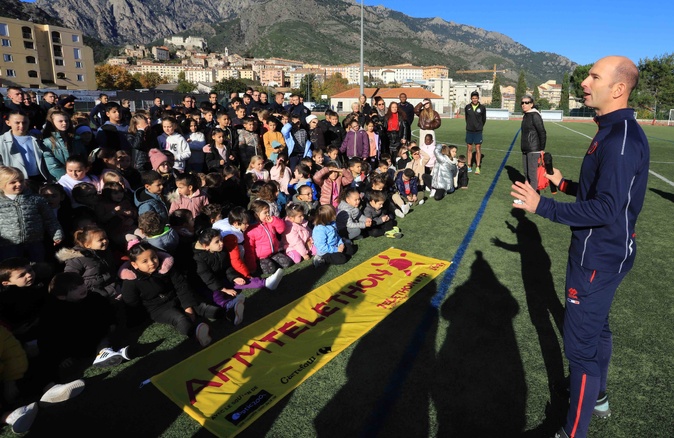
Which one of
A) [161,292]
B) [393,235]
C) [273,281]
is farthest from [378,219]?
[161,292]

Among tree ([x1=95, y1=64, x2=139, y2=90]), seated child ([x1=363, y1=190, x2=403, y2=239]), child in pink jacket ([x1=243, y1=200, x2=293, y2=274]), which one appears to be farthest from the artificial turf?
tree ([x1=95, y1=64, x2=139, y2=90])

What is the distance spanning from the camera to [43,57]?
7938 cm

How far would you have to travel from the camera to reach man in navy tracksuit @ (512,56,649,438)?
2.26 metres

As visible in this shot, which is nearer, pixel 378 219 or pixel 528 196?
pixel 528 196

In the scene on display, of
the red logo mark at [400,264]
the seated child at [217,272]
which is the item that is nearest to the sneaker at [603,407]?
the red logo mark at [400,264]

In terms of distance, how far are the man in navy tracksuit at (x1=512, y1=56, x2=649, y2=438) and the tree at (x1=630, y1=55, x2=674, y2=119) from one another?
7180 centimetres

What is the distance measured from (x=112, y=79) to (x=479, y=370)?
374ft

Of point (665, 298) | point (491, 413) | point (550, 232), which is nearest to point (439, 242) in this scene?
point (550, 232)

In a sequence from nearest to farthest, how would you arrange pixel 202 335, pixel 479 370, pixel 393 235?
pixel 479 370, pixel 202 335, pixel 393 235

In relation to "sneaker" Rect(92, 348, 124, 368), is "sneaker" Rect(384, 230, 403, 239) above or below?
above

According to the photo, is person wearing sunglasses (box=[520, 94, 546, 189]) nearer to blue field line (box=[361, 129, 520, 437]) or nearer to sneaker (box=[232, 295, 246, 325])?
blue field line (box=[361, 129, 520, 437])

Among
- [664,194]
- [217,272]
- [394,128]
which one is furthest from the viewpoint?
[394,128]

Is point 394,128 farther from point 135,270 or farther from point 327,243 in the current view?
point 135,270

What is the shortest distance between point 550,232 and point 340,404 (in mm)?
5518
